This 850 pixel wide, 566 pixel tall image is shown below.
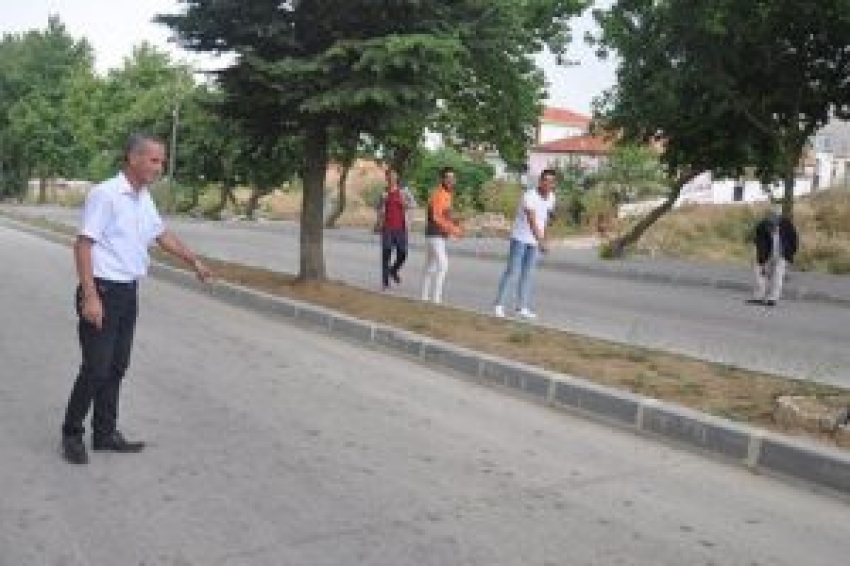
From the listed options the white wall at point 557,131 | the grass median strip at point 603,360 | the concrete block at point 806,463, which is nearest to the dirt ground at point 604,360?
the grass median strip at point 603,360

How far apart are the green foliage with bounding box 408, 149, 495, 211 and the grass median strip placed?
44.7m

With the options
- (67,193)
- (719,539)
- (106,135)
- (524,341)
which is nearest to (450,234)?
(524,341)

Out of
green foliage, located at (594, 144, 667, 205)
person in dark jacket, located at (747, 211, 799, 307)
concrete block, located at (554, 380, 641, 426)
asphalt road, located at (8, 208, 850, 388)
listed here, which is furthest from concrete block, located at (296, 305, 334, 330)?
green foliage, located at (594, 144, 667, 205)

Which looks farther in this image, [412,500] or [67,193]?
[67,193]

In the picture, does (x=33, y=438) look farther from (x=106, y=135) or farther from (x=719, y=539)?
(x=106, y=135)

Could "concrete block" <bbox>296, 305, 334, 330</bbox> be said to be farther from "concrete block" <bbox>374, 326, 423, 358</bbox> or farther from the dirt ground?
"concrete block" <bbox>374, 326, 423, 358</bbox>

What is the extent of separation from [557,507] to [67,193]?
8835 centimetres

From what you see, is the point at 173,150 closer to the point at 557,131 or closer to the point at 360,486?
the point at 360,486

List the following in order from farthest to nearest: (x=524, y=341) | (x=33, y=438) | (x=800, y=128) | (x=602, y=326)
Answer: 1. (x=800, y=128)
2. (x=602, y=326)
3. (x=524, y=341)
4. (x=33, y=438)

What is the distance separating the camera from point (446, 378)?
9750mm

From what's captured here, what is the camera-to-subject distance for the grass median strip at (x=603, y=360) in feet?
27.3

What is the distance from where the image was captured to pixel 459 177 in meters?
64.6

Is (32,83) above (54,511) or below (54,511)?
above

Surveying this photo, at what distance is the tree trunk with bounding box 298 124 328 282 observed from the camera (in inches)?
630
